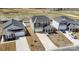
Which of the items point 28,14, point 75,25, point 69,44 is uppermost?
point 28,14

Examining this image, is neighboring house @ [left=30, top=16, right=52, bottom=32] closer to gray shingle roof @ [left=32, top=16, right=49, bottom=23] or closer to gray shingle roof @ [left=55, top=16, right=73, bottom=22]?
gray shingle roof @ [left=32, top=16, right=49, bottom=23]

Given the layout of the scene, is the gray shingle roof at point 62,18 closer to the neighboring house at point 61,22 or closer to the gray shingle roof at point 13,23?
the neighboring house at point 61,22

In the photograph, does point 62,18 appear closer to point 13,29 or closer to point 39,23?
point 39,23

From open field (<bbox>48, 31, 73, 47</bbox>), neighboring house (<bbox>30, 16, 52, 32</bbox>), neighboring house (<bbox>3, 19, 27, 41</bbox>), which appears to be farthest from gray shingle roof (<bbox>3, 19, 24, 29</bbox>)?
open field (<bbox>48, 31, 73, 47</bbox>)

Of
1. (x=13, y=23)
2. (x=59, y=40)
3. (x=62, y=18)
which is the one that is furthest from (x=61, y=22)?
(x=13, y=23)

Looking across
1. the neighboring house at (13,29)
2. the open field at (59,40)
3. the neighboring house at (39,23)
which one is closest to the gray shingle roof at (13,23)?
the neighboring house at (13,29)
